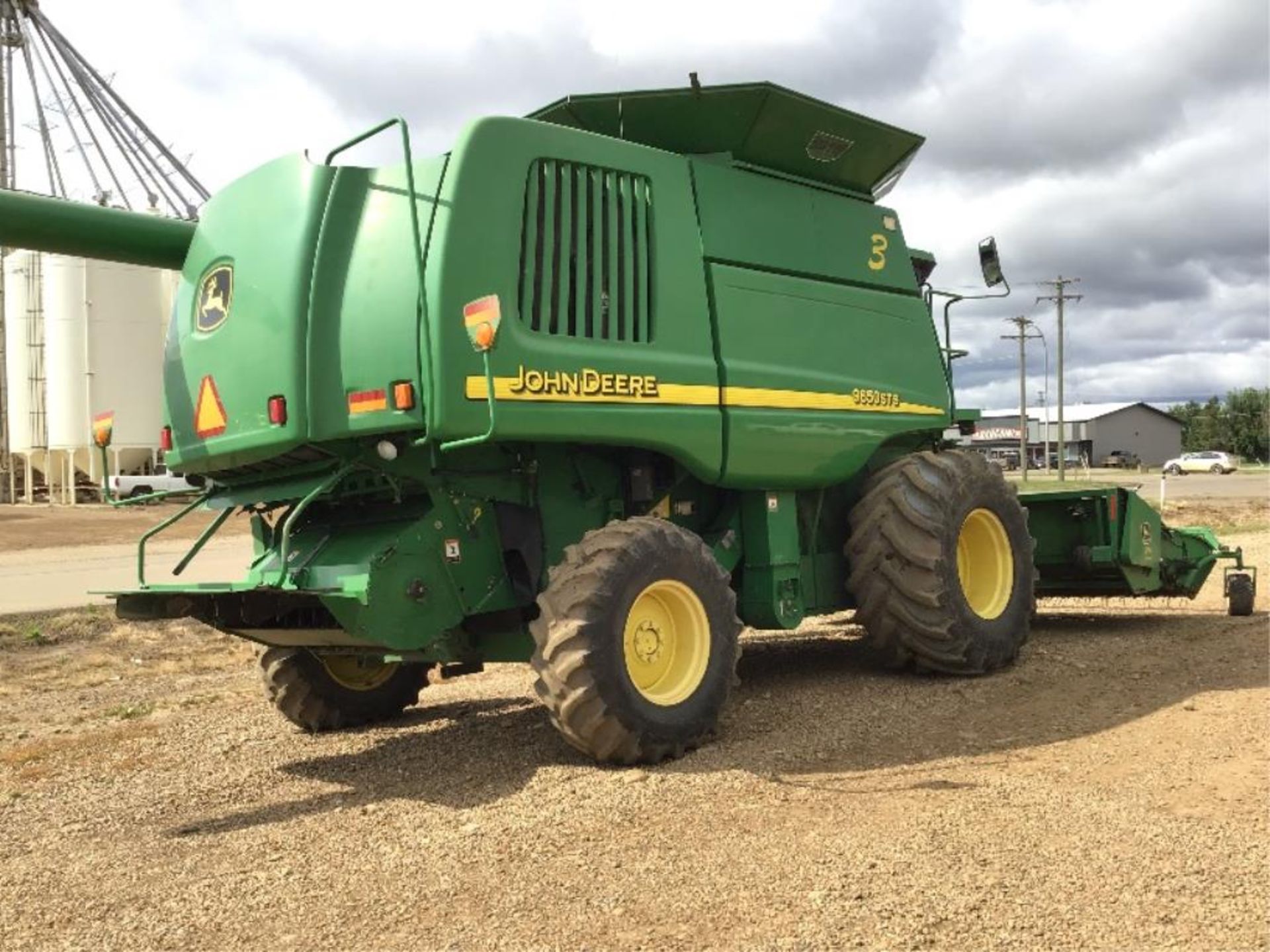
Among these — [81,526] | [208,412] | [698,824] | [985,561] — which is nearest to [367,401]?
[208,412]

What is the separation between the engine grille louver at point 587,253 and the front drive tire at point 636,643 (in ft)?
3.59

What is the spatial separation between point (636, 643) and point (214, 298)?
115 inches

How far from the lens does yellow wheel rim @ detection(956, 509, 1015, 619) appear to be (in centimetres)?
819

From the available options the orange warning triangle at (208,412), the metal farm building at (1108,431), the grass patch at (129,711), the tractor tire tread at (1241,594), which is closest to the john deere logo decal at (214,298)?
the orange warning triangle at (208,412)

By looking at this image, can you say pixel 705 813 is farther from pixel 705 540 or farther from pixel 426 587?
pixel 705 540

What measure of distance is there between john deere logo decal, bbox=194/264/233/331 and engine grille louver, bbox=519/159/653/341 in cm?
160

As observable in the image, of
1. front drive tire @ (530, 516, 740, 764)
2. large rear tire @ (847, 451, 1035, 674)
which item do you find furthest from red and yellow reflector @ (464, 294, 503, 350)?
large rear tire @ (847, 451, 1035, 674)

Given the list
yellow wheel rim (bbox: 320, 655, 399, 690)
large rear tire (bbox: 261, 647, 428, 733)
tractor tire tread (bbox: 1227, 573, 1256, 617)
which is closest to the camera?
large rear tire (bbox: 261, 647, 428, 733)

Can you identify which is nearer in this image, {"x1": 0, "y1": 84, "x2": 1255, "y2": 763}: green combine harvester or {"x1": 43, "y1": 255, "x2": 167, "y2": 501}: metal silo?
{"x1": 0, "y1": 84, "x2": 1255, "y2": 763}: green combine harvester

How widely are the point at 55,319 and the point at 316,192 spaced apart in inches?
1521

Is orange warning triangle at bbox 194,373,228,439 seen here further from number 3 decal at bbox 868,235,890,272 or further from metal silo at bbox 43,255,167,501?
metal silo at bbox 43,255,167,501

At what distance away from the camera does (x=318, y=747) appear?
22.2 ft

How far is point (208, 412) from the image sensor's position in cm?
626

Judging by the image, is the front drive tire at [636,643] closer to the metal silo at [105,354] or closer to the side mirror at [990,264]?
the side mirror at [990,264]
